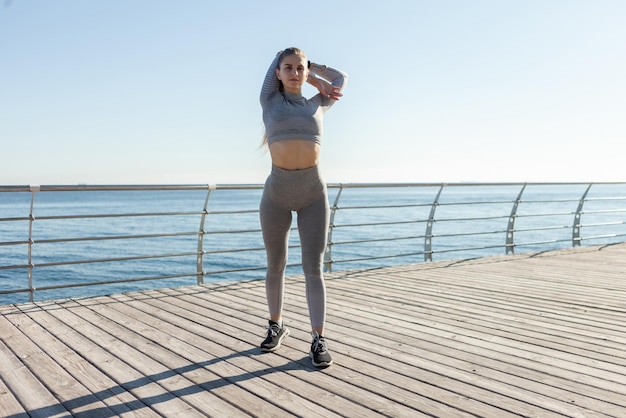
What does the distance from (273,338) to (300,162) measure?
95 cm

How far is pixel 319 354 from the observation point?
286 centimetres

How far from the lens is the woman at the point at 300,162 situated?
9.34ft

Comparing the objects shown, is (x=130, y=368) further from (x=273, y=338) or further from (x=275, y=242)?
(x=275, y=242)

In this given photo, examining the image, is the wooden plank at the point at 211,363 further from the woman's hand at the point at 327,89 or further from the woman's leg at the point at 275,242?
the woman's hand at the point at 327,89

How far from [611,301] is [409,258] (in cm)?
2327

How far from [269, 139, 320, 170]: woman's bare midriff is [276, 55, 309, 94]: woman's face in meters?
0.28

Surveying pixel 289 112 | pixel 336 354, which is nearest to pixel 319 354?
pixel 336 354

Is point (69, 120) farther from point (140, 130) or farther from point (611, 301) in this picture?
point (611, 301)

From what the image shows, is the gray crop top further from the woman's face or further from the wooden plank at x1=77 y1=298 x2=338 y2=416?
the wooden plank at x1=77 y1=298 x2=338 y2=416

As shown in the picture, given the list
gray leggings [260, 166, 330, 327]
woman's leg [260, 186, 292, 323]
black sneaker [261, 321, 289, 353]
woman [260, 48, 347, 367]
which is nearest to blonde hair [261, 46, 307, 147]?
woman [260, 48, 347, 367]

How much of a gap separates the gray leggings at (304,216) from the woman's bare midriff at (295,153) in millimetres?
29

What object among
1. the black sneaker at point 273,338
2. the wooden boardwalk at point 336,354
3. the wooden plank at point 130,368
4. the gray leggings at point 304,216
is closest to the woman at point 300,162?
the gray leggings at point 304,216

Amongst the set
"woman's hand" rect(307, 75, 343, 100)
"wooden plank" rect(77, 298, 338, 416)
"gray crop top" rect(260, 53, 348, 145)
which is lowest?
"wooden plank" rect(77, 298, 338, 416)

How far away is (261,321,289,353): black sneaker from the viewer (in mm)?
3115
